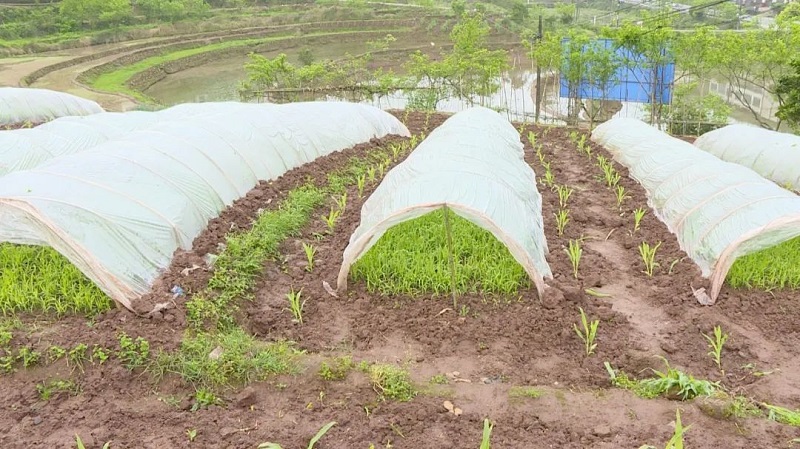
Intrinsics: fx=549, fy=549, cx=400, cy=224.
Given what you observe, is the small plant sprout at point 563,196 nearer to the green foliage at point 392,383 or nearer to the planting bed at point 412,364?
the planting bed at point 412,364

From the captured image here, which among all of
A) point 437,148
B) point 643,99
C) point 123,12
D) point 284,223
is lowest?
point 643,99

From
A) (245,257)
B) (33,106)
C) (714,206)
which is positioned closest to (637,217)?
(714,206)

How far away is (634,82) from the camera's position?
16.8 metres

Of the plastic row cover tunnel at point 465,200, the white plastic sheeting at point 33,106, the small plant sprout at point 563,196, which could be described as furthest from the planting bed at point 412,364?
the white plastic sheeting at point 33,106

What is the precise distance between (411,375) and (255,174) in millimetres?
4253

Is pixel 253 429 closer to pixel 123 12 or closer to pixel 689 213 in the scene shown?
pixel 689 213

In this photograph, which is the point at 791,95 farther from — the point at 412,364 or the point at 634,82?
the point at 412,364

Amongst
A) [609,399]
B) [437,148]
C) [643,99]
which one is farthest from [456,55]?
[609,399]

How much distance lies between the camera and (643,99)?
17453mm

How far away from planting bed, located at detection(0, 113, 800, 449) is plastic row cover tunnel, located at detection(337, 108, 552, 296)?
39 cm

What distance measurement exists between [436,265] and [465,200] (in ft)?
2.76

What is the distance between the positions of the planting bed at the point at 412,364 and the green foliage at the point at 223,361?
17mm

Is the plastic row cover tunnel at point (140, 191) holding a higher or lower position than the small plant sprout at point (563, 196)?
higher

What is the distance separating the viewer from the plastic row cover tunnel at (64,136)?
301 inches
